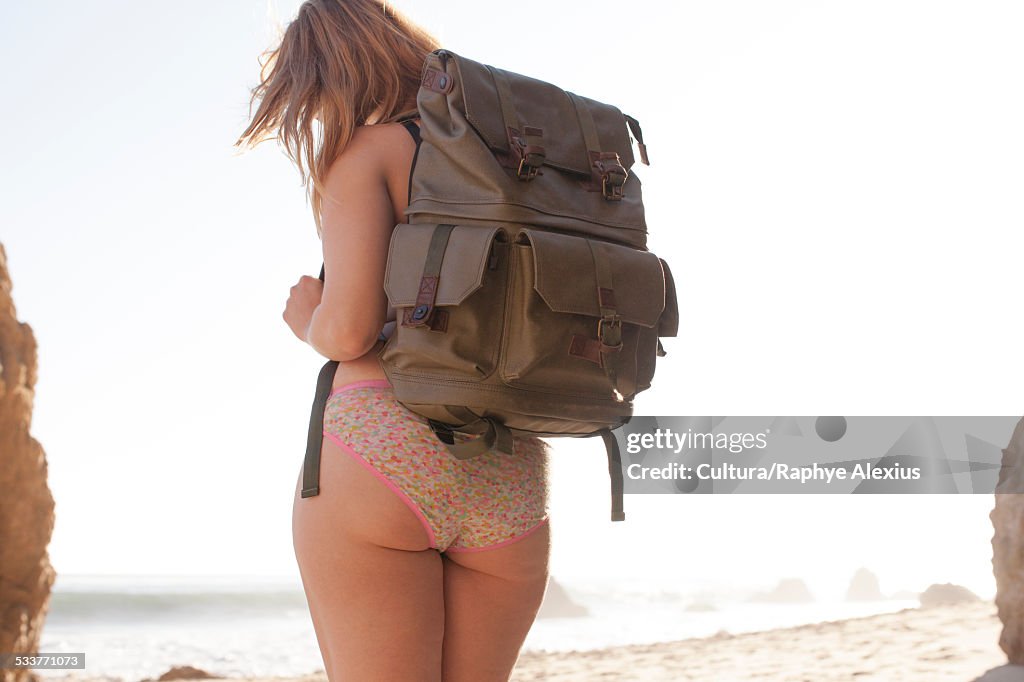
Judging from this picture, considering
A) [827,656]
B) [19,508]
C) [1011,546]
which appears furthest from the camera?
[827,656]

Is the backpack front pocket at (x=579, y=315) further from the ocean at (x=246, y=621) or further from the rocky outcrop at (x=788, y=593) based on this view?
the rocky outcrop at (x=788, y=593)

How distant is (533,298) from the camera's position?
1.47 metres

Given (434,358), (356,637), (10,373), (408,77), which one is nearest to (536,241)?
(434,358)

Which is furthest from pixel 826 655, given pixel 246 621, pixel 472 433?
pixel 246 621

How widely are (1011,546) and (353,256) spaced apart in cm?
463

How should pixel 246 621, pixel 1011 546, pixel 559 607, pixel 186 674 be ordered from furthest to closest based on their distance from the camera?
pixel 559 607, pixel 246 621, pixel 186 674, pixel 1011 546

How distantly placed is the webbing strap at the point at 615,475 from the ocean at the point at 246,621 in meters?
10.0

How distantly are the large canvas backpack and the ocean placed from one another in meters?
10.2

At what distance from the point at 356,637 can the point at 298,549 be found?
18cm

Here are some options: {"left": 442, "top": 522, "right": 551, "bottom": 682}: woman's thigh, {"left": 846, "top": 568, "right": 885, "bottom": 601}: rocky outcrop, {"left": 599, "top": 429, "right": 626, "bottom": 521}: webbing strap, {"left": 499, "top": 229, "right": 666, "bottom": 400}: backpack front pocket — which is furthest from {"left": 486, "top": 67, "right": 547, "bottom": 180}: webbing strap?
{"left": 846, "top": 568, "right": 885, "bottom": 601}: rocky outcrop

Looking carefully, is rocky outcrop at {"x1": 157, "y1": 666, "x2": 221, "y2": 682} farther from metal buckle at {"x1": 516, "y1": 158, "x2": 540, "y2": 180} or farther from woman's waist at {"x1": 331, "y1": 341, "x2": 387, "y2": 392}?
metal buckle at {"x1": 516, "y1": 158, "x2": 540, "y2": 180}

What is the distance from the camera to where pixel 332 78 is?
1569 millimetres

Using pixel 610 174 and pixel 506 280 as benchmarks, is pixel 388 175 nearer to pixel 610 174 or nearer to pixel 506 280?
pixel 506 280

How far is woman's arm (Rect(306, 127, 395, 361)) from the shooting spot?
1480mm
